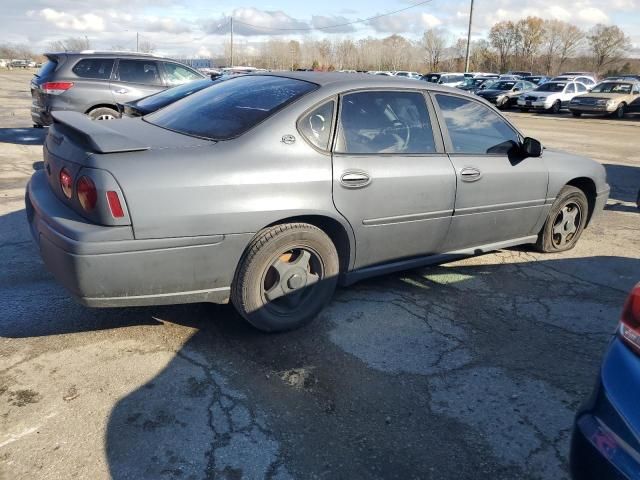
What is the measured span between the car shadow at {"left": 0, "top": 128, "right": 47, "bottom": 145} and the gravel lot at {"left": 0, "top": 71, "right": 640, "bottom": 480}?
7.55 meters

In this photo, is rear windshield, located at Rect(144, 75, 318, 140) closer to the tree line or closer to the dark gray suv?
the dark gray suv

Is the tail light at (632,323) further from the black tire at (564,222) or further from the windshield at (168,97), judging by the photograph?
the windshield at (168,97)

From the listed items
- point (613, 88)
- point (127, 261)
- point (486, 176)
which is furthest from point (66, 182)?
point (613, 88)

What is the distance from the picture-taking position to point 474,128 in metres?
4.39

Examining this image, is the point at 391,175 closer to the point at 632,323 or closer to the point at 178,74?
the point at 632,323

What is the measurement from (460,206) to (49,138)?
2.93 metres

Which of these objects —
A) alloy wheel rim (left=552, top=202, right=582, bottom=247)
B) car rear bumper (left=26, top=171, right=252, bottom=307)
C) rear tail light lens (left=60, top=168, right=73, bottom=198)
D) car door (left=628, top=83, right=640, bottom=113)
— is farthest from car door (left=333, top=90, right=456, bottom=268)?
car door (left=628, top=83, right=640, bottom=113)

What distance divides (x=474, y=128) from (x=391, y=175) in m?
1.14

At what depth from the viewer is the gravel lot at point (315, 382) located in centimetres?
247

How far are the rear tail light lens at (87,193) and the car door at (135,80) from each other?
7.69m

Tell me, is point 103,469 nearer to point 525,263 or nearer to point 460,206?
point 460,206

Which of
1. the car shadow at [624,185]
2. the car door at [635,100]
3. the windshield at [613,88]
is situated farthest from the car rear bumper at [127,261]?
the windshield at [613,88]

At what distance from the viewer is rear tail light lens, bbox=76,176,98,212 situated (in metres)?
2.82

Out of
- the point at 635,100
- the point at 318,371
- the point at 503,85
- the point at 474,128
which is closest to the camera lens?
the point at 318,371
